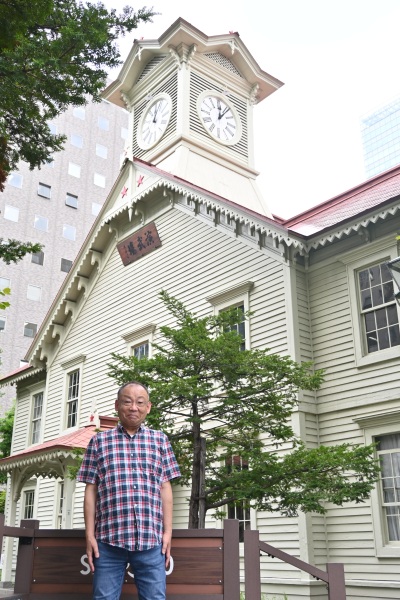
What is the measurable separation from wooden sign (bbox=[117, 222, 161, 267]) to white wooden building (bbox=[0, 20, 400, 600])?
49 mm

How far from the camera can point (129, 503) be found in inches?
164

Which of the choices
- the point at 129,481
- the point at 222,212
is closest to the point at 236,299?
the point at 222,212

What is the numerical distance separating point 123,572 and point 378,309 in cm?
867

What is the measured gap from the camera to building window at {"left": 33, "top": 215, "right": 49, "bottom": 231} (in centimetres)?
4922

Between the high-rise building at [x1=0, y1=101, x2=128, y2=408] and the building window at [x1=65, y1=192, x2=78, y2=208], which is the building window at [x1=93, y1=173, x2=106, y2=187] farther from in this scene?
the building window at [x1=65, y1=192, x2=78, y2=208]

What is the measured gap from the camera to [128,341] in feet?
56.3

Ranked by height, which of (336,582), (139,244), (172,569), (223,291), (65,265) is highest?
(65,265)

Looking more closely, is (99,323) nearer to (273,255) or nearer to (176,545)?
(273,255)

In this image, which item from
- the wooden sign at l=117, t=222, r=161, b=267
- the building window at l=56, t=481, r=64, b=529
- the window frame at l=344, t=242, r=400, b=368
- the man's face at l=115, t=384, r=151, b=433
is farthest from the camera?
the building window at l=56, t=481, r=64, b=529

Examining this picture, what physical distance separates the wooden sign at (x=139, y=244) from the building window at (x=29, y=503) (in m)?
8.43

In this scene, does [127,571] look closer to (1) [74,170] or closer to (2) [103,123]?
(1) [74,170]

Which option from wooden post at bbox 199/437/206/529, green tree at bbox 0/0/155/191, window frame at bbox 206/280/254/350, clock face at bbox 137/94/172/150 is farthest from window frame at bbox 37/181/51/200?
wooden post at bbox 199/437/206/529

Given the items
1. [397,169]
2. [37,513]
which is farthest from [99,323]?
[397,169]

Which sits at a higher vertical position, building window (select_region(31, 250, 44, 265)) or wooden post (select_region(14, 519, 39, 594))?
building window (select_region(31, 250, 44, 265))
